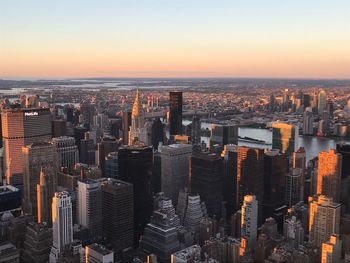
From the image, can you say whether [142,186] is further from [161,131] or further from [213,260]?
[161,131]

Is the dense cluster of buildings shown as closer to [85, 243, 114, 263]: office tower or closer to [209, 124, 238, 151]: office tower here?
[85, 243, 114, 263]: office tower

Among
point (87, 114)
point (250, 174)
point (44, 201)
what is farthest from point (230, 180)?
point (87, 114)

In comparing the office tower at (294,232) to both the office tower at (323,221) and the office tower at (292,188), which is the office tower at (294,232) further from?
the office tower at (292,188)

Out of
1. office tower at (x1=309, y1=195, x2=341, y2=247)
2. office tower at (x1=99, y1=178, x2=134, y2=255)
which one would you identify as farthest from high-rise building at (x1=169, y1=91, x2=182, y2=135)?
office tower at (x1=309, y1=195, x2=341, y2=247)

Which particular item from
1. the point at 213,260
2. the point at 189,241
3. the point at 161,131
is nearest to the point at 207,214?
the point at 189,241

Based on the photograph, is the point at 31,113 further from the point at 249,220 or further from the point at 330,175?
the point at 330,175

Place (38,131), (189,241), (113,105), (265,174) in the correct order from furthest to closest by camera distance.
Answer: (113,105) < (38,131) < (265,174) < (189,241)
